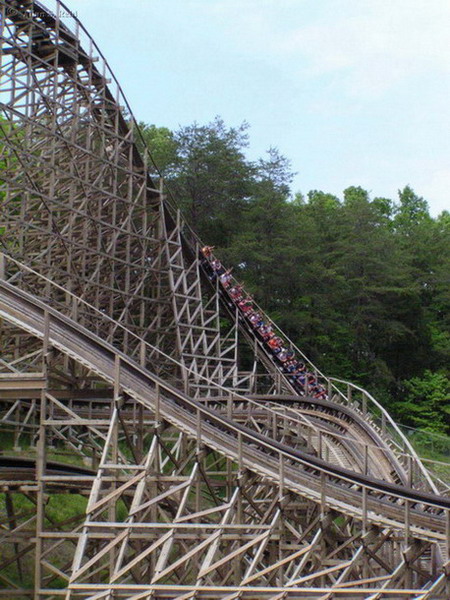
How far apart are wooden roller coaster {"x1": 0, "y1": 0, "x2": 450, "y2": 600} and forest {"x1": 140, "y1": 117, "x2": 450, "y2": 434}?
3570 millimetres

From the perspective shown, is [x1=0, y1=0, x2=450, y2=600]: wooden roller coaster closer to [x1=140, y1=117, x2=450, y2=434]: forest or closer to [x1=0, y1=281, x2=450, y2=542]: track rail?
[x1=0, y1=281, x2=450, y2=542]: track rail

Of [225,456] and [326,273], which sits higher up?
[326,273]

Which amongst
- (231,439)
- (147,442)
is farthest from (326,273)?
(231,439)

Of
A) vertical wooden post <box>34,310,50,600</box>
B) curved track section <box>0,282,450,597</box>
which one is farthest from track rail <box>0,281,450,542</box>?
vertical wooden post <box>34,310,50,600</box>

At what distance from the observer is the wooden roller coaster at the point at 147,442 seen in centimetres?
1401

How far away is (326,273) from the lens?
33.4 metres

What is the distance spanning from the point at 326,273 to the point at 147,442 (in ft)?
33.8

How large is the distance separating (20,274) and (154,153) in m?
18.8

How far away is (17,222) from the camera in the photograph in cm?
2095

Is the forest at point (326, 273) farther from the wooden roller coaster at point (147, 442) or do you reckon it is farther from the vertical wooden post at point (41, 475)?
the vertical wooden post at point (41, 475)

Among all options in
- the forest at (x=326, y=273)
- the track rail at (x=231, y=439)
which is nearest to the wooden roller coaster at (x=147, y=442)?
the track rail at (x=231, y=439)

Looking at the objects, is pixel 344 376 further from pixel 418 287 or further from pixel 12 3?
pixel 12 3

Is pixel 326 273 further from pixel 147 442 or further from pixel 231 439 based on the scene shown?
pixel 231 439

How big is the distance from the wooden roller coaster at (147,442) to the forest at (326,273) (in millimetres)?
3570
